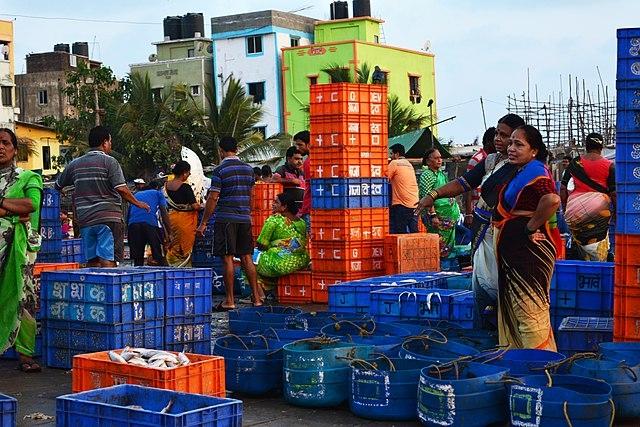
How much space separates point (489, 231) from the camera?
27.3ft

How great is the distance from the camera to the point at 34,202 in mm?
8812

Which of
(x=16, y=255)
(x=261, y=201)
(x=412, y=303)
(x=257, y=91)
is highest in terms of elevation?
(x=257, y=91)

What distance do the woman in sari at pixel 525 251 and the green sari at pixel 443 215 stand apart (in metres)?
8.07

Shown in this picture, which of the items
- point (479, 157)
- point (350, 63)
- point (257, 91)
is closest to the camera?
point (479, 157)

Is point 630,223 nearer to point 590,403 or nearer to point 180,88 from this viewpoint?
point 590,403

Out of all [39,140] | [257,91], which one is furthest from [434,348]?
[39,140]

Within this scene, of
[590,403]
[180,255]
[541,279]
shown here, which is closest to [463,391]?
[590,403]

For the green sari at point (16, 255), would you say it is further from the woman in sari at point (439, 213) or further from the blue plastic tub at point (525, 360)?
the woman in sari at point (439, 213)

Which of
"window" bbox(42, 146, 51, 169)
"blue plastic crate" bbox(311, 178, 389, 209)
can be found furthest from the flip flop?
"window" bbox(42, 146, 51, 169)

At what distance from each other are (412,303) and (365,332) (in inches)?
50.4

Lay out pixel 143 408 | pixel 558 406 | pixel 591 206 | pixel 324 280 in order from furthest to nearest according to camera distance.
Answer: pixel 324 280, pixel 591 206, pixel 143 408, pixel 558 406

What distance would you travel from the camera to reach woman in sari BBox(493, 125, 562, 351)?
774 cm

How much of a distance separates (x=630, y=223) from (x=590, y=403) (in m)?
1.98

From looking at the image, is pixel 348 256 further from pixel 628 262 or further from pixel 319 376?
pixel 319 376
